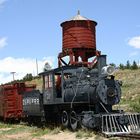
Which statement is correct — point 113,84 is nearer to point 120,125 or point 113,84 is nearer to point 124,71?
point 120,125

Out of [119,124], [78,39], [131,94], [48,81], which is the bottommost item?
[119,124]

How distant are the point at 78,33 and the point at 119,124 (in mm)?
9111

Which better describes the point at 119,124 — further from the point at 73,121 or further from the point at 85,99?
the point at 73,121

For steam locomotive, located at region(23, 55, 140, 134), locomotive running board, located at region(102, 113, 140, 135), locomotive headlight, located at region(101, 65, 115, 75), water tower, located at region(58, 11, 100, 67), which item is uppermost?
water tower, located at region(58, 11, 100, 67)

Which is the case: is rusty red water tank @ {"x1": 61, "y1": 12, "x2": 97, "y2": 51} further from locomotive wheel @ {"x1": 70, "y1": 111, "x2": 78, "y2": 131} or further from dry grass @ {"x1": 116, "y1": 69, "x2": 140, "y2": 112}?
locomotive wheel @ {"x1": 70, "y1": 111, "x2": 78, "y2": 131}

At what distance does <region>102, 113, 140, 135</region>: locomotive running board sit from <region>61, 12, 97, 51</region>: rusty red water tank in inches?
325

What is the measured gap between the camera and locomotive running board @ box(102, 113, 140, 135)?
651 inches

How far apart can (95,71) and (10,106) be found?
397 inches

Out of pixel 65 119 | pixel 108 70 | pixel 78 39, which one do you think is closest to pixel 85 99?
pixel 108 70

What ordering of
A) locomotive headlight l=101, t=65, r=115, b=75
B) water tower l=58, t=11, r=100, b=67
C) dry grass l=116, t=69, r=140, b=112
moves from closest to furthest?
locomotive headlight l=101, t=65, r=115, b=75
water tower l=58, t=11, r=100, b=67
dry grass l=116, t=69, r=140, b=112

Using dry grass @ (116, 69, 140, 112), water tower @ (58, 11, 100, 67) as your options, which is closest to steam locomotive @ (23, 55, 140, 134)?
water tower @ (58, 11, 100, 67)

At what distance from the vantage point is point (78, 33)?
24.7 m

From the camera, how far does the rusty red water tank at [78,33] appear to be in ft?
80.3

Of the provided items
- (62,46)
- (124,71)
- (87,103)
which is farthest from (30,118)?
(124,71)
